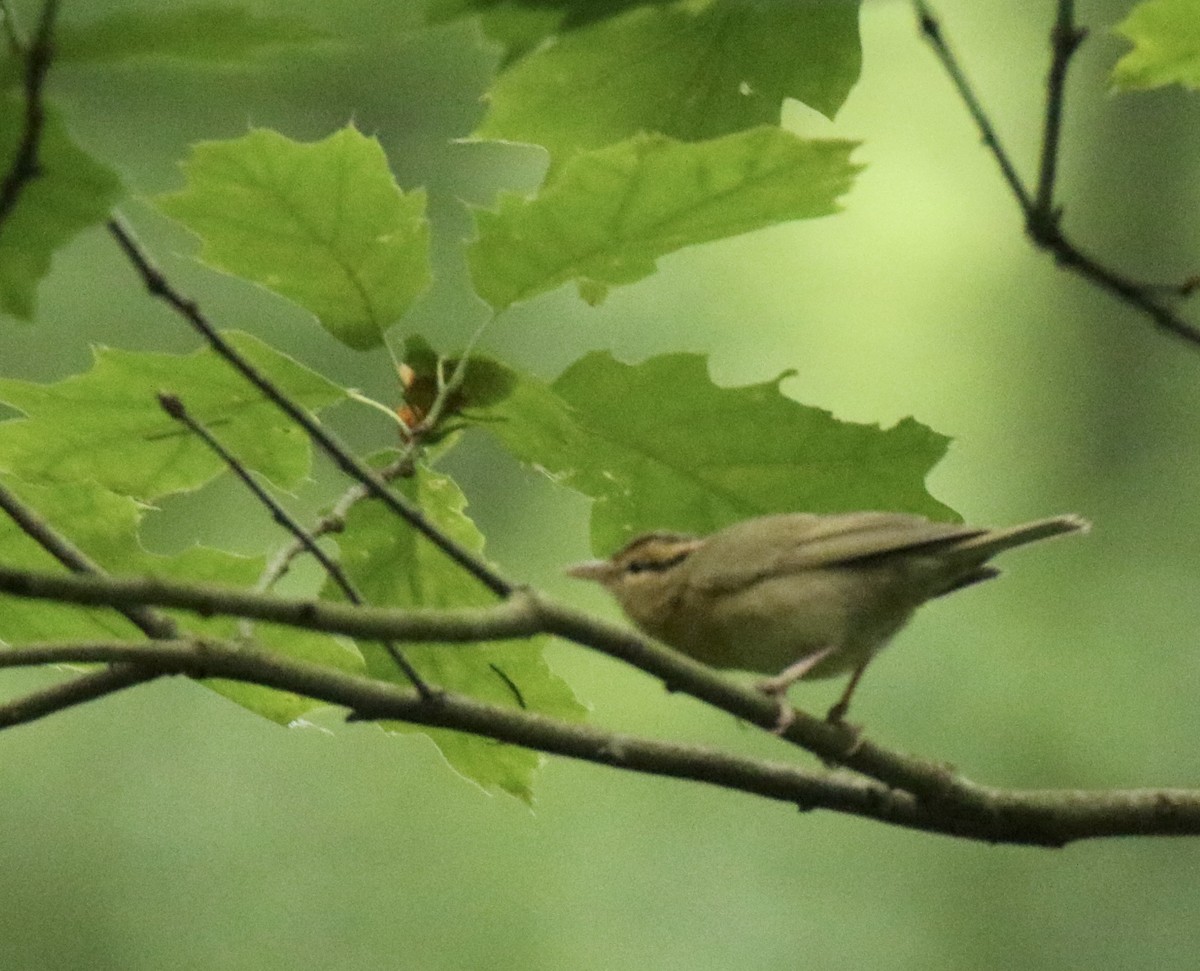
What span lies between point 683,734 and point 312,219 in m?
2.39

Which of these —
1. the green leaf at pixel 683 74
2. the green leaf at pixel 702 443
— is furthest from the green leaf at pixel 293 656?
the green leaf at pixel 683 74

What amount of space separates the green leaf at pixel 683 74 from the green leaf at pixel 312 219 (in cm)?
15

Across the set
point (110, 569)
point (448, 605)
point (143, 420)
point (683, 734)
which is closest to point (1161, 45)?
point (448, 605)

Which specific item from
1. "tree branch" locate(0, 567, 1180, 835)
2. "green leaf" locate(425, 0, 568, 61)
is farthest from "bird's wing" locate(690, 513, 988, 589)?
"green leaf" locate(425, 0, 568, 61)

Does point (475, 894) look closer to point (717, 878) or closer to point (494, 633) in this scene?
point (717, 878)

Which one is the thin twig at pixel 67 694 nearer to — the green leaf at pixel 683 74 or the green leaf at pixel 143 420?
the green leaf at pixel 143 420

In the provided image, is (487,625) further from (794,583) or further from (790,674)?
(794,583)

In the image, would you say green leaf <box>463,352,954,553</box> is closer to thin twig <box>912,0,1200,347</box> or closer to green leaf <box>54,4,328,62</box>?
thin twig <box>912,0,1200,347</box>

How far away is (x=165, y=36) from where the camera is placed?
0.79 m

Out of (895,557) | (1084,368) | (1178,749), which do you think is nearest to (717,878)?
(1178,749)

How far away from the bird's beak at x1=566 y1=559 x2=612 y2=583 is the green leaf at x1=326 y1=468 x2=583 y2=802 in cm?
33

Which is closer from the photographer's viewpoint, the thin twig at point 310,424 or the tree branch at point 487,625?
the tree branch at point 487,625

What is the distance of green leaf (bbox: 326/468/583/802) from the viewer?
159 cm

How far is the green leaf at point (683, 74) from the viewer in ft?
4.38
